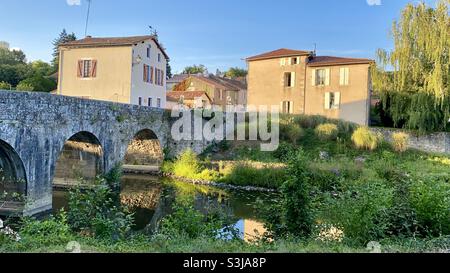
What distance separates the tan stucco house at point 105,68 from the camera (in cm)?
2398

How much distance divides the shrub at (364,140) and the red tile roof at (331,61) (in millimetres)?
6490

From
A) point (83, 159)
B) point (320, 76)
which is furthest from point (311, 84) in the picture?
point (83, 159)

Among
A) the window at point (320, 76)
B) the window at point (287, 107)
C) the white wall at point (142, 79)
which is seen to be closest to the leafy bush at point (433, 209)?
the white wall at point (142, 79)

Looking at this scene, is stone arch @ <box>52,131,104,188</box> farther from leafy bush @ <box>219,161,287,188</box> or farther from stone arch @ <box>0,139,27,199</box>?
leafy bush @ <box>219,161,287,188</box>

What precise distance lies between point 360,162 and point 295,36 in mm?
13747

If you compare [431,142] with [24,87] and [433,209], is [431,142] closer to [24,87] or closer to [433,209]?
[433,209]

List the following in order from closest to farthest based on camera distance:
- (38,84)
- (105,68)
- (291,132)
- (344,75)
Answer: (291,132) → (105,68) → (344,75) → (38,84)

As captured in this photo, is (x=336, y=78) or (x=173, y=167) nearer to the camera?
(x=173, y=167)

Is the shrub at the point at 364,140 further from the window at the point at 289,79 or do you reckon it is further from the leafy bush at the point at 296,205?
the leafy bush at the point at 296,205

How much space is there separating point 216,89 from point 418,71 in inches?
810

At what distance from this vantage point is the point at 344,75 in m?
26.4
